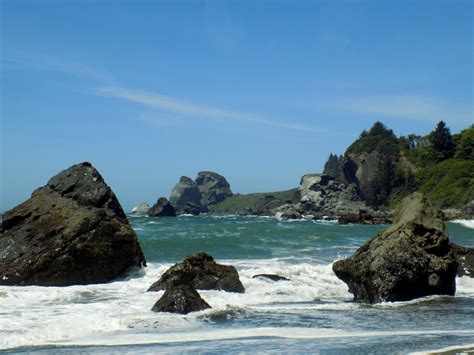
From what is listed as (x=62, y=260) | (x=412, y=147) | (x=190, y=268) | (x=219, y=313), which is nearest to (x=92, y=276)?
(x=62, y=260)

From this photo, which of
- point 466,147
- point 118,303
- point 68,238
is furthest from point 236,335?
point 466,147

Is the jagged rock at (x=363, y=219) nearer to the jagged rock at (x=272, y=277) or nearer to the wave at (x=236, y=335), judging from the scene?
the jagged rock at (x=272, y=277)

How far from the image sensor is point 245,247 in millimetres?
38969

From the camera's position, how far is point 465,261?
2252 cm

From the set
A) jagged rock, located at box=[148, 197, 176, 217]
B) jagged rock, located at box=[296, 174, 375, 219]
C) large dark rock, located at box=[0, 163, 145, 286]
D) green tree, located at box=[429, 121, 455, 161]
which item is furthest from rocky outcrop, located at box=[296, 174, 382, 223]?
large dark rock, located at box=[0, 163, 145, 286]

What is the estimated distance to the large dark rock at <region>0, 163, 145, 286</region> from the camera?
20812mm

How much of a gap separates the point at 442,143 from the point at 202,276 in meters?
133

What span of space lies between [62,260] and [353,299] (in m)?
9.63

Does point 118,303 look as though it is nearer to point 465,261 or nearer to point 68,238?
point 68,238

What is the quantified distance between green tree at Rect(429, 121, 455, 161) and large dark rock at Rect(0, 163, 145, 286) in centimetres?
12774

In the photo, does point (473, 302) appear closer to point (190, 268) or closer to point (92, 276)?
point (190, 268)

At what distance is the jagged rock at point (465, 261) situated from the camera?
71.6 feet

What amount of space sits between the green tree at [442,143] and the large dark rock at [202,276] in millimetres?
129936

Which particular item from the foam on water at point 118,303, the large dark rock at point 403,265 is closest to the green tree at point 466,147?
the foam on water at point 118,303
